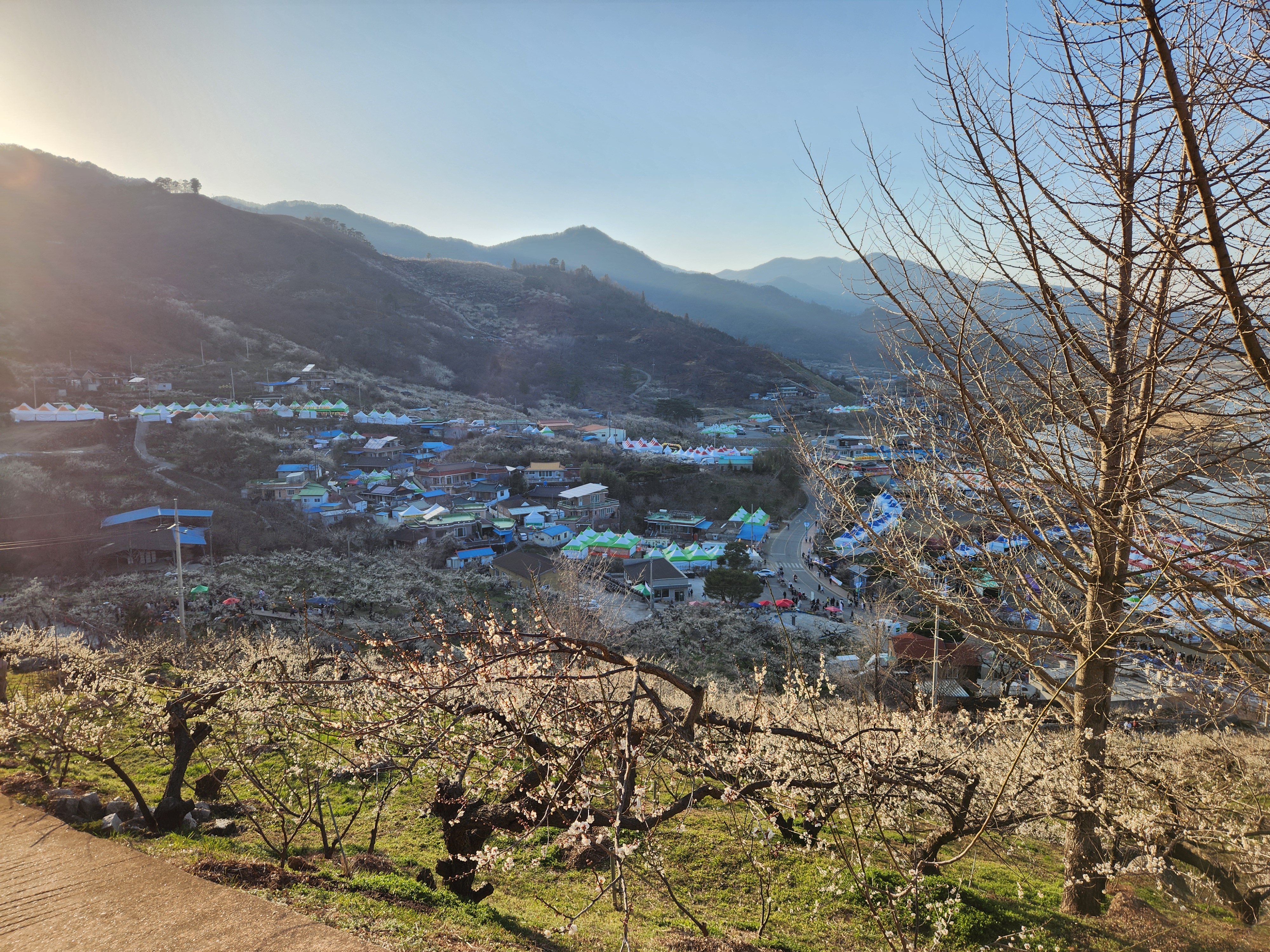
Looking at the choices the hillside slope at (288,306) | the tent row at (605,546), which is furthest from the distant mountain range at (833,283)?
the hillside slope at (288,306)

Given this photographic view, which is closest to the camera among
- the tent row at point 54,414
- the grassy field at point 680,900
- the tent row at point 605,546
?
the grassy field at point 680,900

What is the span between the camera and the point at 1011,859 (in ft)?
16.2

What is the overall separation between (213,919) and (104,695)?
20.4 feet

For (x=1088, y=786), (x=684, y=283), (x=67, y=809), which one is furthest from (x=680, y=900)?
(x=684, y=283)

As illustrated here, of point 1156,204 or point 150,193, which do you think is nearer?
point 1156,204

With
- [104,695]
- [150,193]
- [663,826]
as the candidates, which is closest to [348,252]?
[150,193]

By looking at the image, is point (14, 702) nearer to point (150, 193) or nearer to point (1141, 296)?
point (1141, 296)

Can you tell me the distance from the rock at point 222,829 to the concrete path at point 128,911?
0.81 metres

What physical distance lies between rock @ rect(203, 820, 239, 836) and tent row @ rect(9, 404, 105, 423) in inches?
1304

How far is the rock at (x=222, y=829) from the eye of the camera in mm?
4520

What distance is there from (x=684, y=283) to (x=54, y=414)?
13473 cm

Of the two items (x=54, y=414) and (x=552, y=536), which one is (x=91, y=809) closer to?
(x=552, y=536)

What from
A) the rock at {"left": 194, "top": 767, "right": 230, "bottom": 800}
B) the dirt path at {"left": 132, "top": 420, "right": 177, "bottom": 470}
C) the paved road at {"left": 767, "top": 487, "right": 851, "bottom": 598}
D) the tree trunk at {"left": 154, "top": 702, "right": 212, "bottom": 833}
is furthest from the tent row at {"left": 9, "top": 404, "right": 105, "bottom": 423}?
the tree trunk at {"left": 154, "top": 702, "right": 212, "bottom": 833}

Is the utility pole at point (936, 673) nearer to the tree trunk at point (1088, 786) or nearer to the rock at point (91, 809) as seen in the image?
the tree trunk at point (1088, 786)
